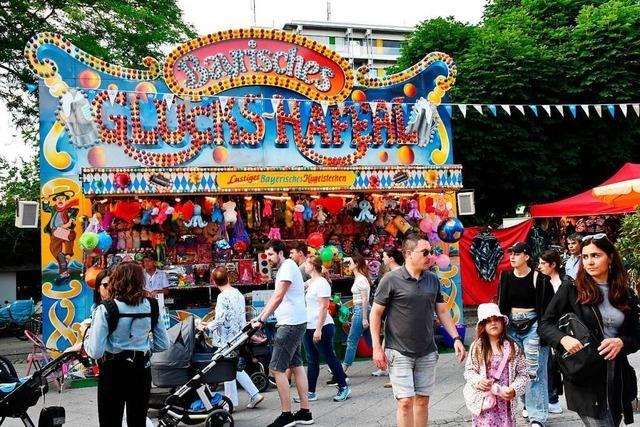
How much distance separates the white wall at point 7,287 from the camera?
2320 centimetres

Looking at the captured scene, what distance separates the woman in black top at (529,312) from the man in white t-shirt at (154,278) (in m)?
5.67

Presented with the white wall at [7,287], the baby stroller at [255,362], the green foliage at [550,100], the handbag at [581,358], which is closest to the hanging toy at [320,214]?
the baby stroller at [255,362]

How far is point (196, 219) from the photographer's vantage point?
34.3ft

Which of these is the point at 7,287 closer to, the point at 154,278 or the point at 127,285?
the point at 154,278

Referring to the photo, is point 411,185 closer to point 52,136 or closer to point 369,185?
point 369,185

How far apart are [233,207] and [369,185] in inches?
89.0

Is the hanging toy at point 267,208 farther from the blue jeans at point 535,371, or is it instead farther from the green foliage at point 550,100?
the green foliage at point 550,100

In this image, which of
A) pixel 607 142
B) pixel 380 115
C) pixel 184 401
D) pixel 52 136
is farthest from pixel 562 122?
pixel 184 401

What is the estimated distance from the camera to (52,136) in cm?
988

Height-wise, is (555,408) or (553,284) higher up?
(553,284)

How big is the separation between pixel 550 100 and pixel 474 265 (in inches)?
175

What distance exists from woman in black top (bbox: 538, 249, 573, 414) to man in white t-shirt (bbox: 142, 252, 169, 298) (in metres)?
5.92

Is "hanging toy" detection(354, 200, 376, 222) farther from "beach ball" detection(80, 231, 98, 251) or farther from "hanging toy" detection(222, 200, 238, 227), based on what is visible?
"beach ball" detection(80, 231, 98, 251)

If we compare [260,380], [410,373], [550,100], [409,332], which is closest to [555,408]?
[410,373]
